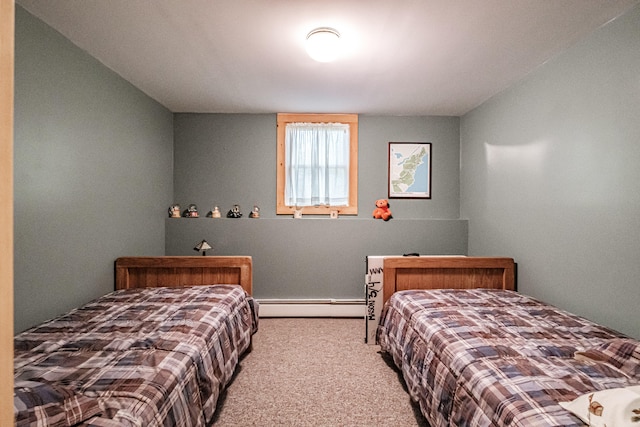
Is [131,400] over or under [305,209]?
under

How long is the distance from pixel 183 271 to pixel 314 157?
1.89 meters

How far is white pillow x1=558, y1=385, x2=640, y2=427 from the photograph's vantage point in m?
0.96

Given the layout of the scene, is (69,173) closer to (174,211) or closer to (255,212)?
(174,211)

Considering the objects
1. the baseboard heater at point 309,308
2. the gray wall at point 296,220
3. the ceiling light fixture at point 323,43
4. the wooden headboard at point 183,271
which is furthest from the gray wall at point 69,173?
the ceiling light fixture at point 323,43

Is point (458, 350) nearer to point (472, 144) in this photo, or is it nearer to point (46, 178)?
point (46, 178)

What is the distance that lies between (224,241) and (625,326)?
3.39 metres

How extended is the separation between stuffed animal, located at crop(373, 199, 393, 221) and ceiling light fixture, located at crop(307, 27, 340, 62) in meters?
2.04

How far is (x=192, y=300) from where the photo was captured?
2.47 m

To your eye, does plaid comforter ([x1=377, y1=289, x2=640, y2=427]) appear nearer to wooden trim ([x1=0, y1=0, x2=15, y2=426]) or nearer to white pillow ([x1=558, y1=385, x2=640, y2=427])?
white pillow ([x1=558, y1=385, x2=640, y2=427])

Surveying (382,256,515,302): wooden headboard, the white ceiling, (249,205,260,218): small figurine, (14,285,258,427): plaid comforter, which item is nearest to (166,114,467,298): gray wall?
(249,205,260,218): small figurine

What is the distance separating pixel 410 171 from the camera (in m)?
4.10

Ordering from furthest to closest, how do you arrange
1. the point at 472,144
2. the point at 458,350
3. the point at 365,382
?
the point at 472,144, the point at 365,382, the point at 458,350

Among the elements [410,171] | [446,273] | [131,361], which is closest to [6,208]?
[131,361]

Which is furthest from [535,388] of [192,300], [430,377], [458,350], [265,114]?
[265,114]
